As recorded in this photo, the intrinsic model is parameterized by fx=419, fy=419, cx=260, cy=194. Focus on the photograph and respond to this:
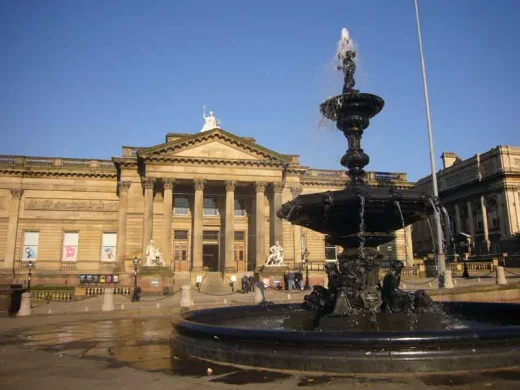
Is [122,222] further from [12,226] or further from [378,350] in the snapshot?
[378,350]

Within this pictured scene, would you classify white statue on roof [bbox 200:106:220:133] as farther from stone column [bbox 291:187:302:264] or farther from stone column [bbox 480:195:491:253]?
stone column [bbox 480:195:491:253]

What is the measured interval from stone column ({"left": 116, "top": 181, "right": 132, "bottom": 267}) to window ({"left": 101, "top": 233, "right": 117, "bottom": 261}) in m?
2.28

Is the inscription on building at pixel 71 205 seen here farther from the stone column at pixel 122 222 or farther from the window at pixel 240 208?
the window at pixel 240 208

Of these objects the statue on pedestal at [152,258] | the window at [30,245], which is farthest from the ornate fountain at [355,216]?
the window at [30,245]

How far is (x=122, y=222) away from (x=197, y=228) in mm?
7933

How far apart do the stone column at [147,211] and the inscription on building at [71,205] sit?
236 inches

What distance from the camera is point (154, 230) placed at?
43.3 m

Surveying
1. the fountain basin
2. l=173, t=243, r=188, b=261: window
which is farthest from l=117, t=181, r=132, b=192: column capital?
the fountain basin

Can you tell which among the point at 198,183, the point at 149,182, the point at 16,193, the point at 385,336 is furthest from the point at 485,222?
the point at 385,336

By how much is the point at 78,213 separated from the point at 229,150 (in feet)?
56.5

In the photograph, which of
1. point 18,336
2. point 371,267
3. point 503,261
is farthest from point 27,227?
point 503,261

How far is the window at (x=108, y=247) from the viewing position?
43.7 metres

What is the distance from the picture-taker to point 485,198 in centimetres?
6097

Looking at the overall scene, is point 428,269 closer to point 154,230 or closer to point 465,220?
point 465,220
